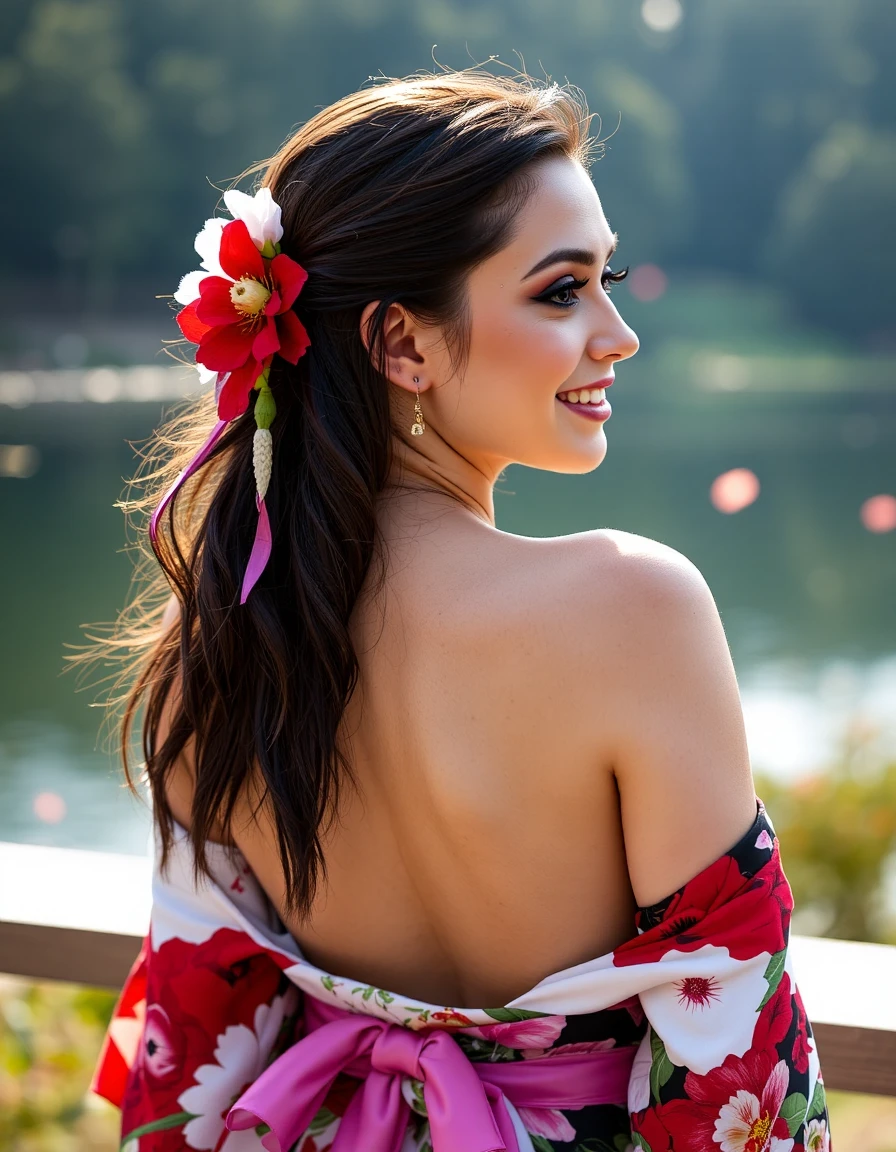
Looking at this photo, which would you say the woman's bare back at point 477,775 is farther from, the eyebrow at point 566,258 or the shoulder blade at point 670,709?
the eyebrow at point 566,258

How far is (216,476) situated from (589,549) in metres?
0.40

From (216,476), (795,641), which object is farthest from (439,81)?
(795,641)

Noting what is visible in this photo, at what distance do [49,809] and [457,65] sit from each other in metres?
20.5

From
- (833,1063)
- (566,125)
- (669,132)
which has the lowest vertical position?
(833,1063)

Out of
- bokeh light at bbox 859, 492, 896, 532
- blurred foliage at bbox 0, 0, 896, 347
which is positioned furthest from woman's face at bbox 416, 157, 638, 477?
blurred foliage at bbox 0, 0, 896, 347

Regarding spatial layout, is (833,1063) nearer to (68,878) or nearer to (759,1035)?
(759,1035)

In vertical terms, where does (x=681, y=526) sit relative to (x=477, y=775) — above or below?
below

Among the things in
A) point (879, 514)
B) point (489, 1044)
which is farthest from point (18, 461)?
point (489, 1044)

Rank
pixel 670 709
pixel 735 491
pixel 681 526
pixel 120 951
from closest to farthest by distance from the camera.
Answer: pixel 670 709 → pixel 120 951 → pixel 681 526 → pixel 735 491

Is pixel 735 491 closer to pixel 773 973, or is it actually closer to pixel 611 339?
pixel 611 339

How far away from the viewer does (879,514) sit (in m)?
15.9

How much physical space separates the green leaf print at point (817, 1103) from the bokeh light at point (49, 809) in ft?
18.8

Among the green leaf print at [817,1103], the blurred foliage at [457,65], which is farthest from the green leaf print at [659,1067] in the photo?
the blurred foliage at [457,65]

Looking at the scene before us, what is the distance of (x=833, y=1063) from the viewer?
1.09 m
